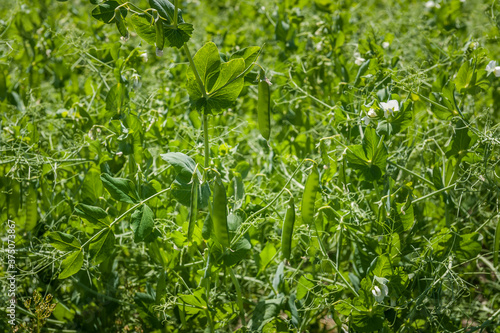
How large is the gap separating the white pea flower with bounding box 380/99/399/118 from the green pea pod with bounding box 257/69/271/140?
1.03 ft

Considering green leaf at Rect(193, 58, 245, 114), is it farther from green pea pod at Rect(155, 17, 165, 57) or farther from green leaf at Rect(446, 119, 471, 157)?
green leaf at Rect(446, 119, 471, 157)

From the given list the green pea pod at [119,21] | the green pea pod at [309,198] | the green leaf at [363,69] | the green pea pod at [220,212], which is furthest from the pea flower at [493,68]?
the green pea pod at [119,21]

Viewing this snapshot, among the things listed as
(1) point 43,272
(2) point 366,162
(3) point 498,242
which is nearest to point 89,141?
(1) point 43,272

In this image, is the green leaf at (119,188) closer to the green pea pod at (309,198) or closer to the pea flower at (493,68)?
the green pea pod at (309,198)

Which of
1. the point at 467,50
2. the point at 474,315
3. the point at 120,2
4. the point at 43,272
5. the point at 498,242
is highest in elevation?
the point at 120,2

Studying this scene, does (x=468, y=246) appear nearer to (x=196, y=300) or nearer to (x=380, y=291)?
(x=380, y=291)

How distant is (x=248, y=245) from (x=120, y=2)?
659 millimetres

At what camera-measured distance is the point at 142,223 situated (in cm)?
109

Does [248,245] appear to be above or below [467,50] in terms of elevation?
below

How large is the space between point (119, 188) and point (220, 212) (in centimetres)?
31

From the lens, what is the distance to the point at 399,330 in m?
1.20

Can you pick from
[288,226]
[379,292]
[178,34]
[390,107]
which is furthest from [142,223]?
[390,107]

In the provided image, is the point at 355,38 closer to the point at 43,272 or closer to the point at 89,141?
the point at 89,141

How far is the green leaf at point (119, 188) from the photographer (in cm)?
109
